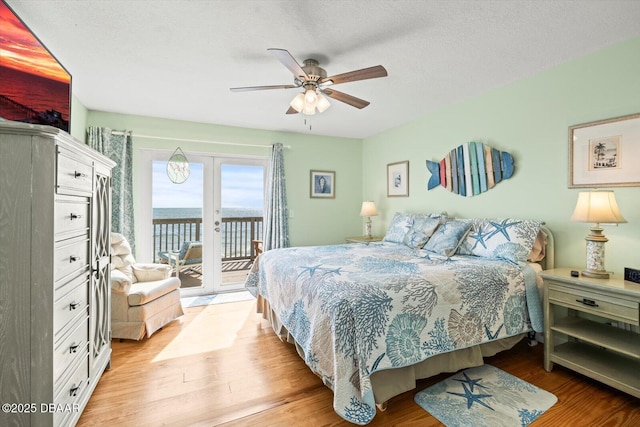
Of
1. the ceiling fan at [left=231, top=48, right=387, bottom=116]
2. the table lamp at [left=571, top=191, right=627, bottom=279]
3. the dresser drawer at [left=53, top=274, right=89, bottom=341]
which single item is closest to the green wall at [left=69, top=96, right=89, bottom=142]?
the ceiling fan at [left=231, top=48, right=387, bottom=116]

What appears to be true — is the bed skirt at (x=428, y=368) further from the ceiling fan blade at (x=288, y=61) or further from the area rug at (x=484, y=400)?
the ceiling fan blade at (x=288, y=61)

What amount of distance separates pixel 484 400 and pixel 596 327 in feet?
3.53

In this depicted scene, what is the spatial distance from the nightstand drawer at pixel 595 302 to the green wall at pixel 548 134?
1.73ft

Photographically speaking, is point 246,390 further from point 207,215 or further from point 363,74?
point 207,215

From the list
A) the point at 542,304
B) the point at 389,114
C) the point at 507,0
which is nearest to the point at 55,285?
the point at 507,0

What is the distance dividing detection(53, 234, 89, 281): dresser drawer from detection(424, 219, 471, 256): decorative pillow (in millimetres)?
2780

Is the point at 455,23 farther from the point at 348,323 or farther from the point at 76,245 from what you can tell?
the point at 76,245

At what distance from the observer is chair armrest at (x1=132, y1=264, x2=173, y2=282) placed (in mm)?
3096

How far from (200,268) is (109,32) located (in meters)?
3.03

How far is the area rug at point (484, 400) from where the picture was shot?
167cm

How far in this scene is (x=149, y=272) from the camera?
10.2ft

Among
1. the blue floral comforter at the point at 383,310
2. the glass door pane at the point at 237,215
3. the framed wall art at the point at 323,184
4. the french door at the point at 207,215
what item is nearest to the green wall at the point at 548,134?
the blue floral comforter at the point at 383,310

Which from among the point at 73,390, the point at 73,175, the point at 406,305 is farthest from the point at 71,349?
the point at 406,305

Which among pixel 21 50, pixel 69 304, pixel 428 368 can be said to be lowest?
pixel 428 368
